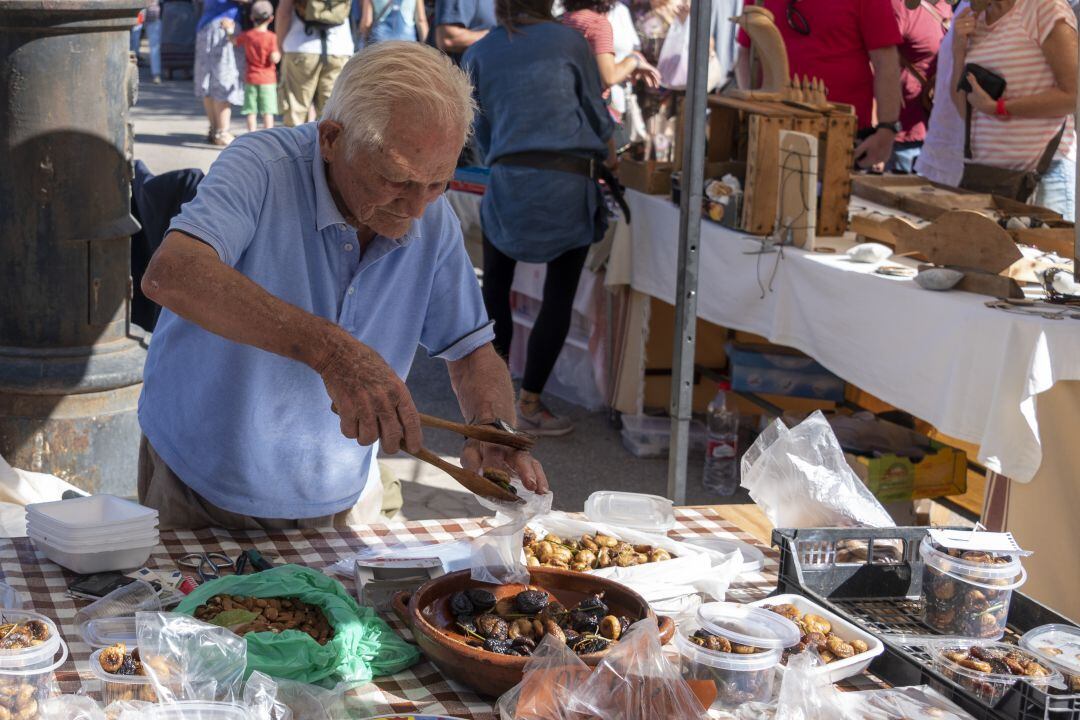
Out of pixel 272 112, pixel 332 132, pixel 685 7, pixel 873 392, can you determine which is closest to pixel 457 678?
pixel 332 132

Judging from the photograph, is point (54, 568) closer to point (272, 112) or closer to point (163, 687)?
point (163, 687)

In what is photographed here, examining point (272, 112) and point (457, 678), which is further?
point (272, 112)

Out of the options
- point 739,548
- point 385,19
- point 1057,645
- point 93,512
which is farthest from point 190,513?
point 385,19

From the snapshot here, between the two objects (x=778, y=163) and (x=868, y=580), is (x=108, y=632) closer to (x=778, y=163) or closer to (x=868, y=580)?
(x=868, y=580)

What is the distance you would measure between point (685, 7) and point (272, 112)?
4339 millimetres

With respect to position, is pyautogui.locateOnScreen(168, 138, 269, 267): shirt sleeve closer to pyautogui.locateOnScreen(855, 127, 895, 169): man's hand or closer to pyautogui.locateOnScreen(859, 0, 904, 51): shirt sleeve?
pyautogui.locateOnScreen(859, 0, 904, 51): shirt sleeve

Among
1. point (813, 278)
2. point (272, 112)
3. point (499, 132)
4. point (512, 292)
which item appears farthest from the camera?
point (272, 112)

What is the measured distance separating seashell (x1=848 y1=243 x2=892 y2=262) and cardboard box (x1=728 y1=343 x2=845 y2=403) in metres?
0.91

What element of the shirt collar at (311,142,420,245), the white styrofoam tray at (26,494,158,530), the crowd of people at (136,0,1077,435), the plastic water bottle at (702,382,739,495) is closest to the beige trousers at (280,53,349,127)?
the crowd of people at (136,0,1077,435)

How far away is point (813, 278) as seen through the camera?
3.90m

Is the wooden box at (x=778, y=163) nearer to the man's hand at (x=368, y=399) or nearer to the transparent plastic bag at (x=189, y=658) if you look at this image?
the man's hand at (x=368, y=399)

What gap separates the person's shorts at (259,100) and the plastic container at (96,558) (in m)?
9.37

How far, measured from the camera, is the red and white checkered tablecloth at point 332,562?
5.24 feet

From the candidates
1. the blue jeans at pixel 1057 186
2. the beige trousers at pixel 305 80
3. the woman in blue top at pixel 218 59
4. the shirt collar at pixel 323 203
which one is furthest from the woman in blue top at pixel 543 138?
the woman in blue top at pixel 218 59
